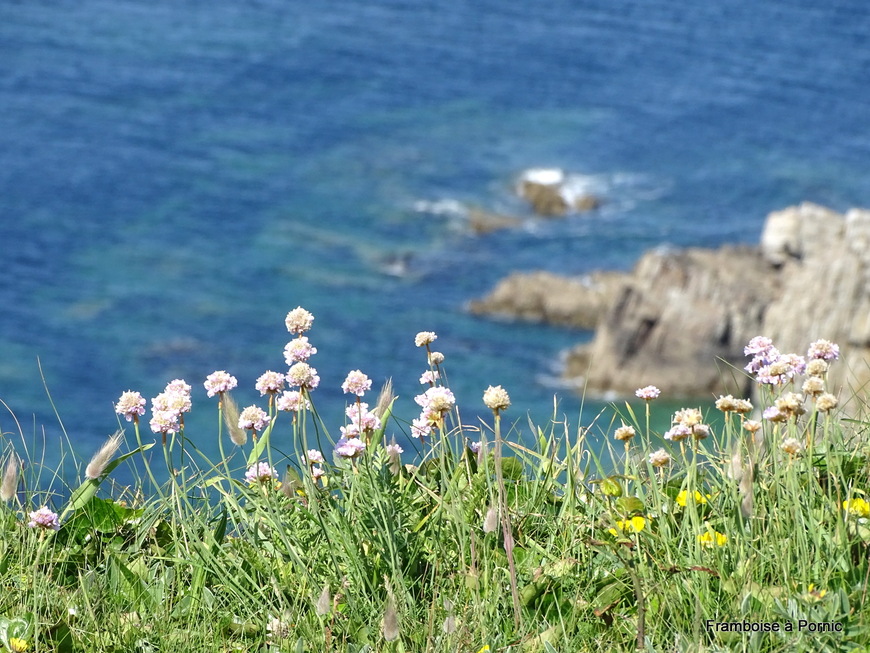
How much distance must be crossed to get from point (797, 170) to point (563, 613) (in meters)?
71.5

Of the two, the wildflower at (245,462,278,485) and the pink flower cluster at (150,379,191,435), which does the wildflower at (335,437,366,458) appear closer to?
the wildflower at (245,462,278,485)

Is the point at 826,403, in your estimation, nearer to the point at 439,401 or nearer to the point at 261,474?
the point at 439,401

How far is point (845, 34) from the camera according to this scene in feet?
303

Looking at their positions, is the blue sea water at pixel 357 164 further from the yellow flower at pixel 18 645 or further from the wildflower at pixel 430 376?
the yellow flower at pixel 18 645

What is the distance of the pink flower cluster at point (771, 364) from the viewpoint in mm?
4086

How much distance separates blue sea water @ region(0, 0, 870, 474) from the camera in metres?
51.9

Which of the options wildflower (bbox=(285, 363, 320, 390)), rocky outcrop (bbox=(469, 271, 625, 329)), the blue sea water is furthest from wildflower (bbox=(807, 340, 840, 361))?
rocky outcrop (bbox=(469, 271, 625, 329))

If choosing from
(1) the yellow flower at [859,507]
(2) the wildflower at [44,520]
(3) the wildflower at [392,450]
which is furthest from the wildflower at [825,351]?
(2) the wildflower at [44,520]

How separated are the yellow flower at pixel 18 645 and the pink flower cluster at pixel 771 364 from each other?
8.32ft

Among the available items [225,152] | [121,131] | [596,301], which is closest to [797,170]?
[596,301]

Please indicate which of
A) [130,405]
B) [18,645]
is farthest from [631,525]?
[18,645]

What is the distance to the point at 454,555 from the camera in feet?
13.6

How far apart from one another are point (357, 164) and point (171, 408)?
6681 cm

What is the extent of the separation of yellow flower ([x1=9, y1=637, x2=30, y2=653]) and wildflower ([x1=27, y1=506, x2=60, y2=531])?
1.66 feet
